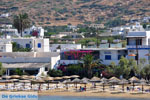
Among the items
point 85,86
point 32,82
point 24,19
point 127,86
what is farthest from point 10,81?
point 24,19

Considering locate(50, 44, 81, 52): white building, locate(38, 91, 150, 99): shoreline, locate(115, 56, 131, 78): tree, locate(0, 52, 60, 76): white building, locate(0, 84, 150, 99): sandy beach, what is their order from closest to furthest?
1. locate(38, 91, 150, 99): shoreline
2. locate(0, 84, 150, 99): sandy beach
3. locate(115, 56, 131, 78): tree
4. locate(0, 52, 60, 76): white building
5. locate(50, 44, 81, 52): white building

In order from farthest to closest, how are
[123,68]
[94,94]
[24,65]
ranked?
[24,65] < [123,68] < [94,94]

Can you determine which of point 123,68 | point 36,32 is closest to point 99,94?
point 123,68

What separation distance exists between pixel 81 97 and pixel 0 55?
26.3m

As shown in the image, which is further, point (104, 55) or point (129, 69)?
point (104, 55)

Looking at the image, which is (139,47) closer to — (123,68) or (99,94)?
(123,68)

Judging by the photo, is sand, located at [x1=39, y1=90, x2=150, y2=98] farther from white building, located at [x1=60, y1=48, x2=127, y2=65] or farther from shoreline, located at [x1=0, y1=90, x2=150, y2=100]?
white building, located at [x1=60, y1=48, x2=127, y2=65]

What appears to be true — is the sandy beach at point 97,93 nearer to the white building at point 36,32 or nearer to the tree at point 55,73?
the tree at point 55,73

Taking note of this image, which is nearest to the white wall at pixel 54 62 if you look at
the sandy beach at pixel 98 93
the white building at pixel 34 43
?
the white building at pixel 34 43

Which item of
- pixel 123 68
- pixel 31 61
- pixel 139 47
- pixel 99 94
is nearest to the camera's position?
pixel 99 94

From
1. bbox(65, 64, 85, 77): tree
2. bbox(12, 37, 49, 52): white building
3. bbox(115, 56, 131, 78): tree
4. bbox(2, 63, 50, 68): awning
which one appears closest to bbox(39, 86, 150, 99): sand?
bbox(115, 56, 131, 78): tree

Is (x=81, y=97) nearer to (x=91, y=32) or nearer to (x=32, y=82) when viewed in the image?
(x=32, y=82)

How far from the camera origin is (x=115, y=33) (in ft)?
479

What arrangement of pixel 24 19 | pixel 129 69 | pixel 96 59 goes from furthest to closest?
1. pixel 24 19
2. pixel 96 59
3. pixel 129 69
